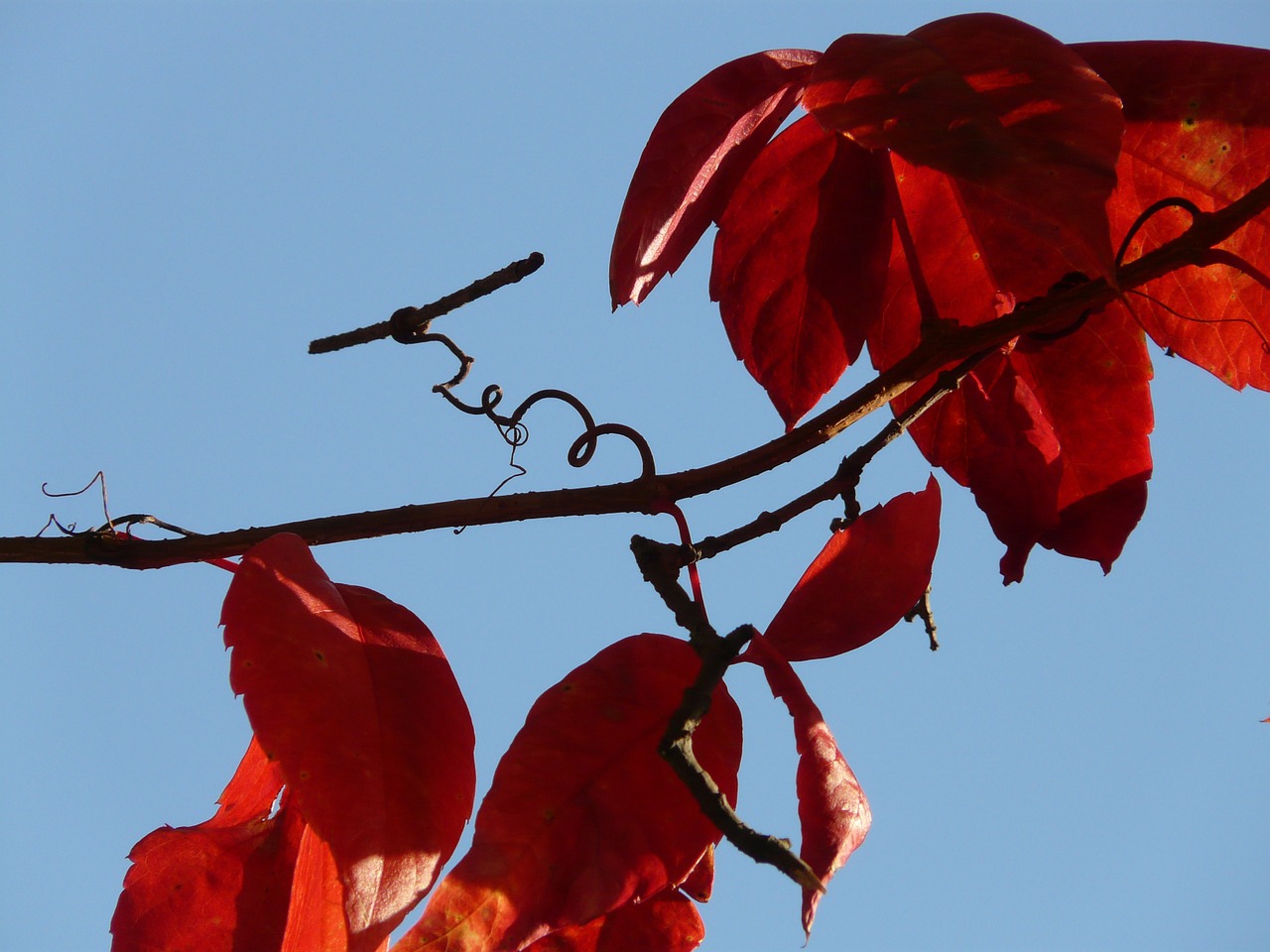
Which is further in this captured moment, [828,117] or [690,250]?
[690,250]

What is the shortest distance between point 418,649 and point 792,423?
284mm

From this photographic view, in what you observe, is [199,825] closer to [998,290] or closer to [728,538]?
[728,538]

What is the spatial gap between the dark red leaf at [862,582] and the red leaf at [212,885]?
28 centimetres

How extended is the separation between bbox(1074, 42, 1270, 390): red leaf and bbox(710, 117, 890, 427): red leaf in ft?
0.47

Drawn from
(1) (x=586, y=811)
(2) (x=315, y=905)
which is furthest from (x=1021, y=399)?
(2) (x=315, y=905)

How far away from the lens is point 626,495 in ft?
1.68

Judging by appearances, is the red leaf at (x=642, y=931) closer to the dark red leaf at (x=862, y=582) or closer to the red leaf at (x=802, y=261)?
the dark red leaf at (x=862, y=582)

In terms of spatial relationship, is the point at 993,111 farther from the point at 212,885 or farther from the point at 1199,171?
the point at 212,885

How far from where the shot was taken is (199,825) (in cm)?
56

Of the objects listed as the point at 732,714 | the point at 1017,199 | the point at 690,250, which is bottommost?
the point at 732,714

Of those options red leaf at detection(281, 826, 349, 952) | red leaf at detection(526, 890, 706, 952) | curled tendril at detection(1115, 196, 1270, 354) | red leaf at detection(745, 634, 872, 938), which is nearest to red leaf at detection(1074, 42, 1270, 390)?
curled tendril at detection(1115, 196, 1270, 354)

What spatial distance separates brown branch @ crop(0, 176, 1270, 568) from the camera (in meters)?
0.51

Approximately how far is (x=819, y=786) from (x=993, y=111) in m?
0.30

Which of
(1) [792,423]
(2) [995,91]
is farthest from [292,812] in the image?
(2) [995,91]
